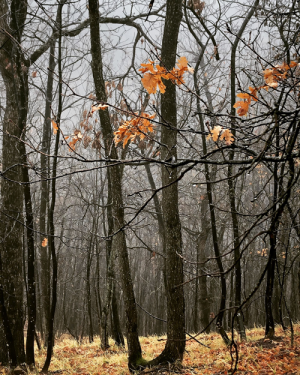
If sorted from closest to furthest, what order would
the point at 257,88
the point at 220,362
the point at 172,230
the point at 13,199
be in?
1. the point at 257,88
2. the point at 172,230
3. the point at 220,362
4. the point at 13,199

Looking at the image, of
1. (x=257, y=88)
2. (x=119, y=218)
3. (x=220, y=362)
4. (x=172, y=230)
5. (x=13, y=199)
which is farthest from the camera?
(x=13, y=199)

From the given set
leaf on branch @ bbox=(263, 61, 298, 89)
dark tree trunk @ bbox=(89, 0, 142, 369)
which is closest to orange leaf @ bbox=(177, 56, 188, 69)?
leaf on branch @ bbox=(263, 61, 298, 89)

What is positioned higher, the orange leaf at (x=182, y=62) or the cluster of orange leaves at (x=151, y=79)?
the orange leaf at (x=182, y=62)

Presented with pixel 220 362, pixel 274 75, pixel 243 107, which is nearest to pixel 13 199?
pixel 220 362

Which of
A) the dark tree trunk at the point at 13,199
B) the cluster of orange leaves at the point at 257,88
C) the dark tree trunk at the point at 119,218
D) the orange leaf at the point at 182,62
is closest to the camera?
the cluster of orange leaves at the point at 257,88

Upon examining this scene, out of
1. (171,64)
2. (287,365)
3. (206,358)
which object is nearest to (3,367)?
(206,358)

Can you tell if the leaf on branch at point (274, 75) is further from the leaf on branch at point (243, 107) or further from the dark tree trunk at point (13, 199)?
the dark tree trunk at point (13, 199)

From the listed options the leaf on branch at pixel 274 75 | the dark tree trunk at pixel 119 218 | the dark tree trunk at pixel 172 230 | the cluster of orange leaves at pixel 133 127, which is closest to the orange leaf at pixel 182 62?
the cluster of orange leaves at pixel 133 127

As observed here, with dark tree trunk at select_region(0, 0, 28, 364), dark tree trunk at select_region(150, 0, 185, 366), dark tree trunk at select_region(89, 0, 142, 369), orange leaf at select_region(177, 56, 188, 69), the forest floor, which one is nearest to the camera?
orange leaf at select_region(177, 56, 188, 69)

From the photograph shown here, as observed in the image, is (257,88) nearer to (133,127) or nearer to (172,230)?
(133,127)

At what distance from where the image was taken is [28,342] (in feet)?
15.1

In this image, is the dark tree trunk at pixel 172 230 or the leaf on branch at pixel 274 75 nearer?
the leaf on branch at pixel 274 75

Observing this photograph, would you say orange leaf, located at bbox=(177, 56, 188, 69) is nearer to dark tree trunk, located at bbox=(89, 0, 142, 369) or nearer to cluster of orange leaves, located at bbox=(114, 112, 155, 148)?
cluster of orange leaves, located at bbox=(114, 112, 155, 148)

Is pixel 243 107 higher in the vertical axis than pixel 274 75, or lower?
lower
